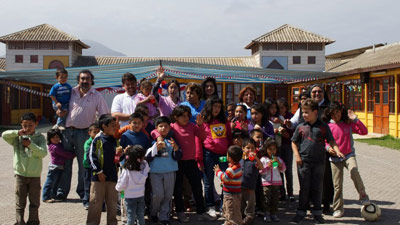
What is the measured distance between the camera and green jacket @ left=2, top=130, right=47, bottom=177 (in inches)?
165

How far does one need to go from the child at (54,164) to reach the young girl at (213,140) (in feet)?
6.76

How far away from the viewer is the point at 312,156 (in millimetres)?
4633

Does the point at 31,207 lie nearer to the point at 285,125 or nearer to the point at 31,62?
the point at 285,125

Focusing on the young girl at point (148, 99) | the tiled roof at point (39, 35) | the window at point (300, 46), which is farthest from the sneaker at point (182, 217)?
the window at point (300, 46)

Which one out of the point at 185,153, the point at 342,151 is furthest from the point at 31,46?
the point at 342,151

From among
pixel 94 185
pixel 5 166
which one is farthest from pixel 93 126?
pixel 5 166

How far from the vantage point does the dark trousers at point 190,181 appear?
473 centimetres

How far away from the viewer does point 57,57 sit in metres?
31.3

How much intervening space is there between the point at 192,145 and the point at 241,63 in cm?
2881

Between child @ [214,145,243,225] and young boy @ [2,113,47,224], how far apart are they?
6.28ft

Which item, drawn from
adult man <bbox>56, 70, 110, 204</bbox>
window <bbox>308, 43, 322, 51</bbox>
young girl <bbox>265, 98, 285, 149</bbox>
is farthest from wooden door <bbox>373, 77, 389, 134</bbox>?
window <bbox>308, 43, 322, 51</bbox>

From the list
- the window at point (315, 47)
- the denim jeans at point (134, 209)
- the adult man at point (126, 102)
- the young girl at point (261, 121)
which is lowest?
the denim jeans at point (134, 209)

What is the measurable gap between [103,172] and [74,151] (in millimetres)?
1563

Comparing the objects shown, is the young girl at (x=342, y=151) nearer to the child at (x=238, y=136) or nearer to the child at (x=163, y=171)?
the child at (x=238, y=136)
